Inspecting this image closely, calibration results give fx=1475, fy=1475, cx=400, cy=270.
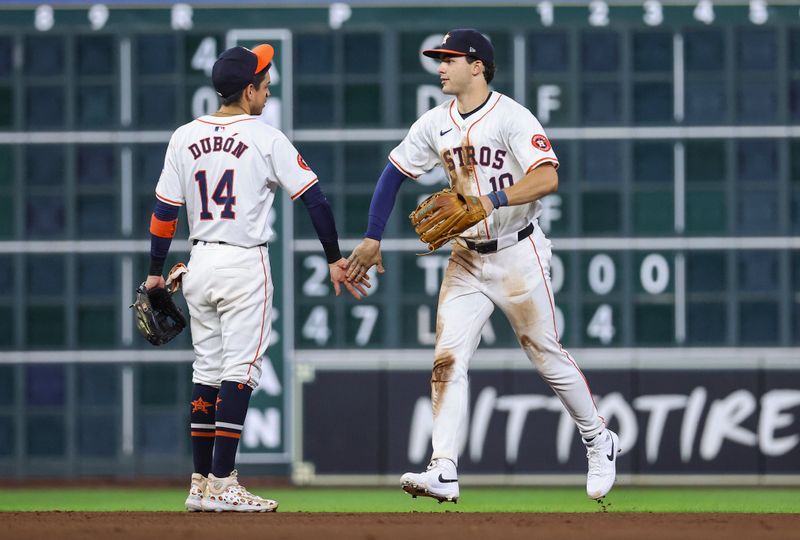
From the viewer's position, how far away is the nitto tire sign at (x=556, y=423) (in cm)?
946

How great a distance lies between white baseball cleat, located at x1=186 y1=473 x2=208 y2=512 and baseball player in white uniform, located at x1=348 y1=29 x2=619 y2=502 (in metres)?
0.96

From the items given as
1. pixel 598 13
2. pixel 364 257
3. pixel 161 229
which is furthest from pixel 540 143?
pixel 598 13

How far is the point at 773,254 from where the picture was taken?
938 cm

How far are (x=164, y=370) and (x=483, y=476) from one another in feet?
7.15

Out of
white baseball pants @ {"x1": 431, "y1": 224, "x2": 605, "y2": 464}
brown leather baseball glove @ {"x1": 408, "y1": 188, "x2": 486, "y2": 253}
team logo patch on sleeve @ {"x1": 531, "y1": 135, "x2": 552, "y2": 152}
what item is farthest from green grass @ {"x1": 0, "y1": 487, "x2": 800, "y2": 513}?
team logo patch on sleeve @ {"x1": 531, "y1": 135, "x2": 552, "y2": 152}

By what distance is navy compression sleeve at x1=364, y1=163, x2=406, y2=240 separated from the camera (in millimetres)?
5969

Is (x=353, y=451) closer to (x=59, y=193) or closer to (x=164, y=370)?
(x=164, y=370)

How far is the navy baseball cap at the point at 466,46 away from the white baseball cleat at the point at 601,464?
5.31ft

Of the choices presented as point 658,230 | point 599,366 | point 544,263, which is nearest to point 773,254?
Result: point 658,230

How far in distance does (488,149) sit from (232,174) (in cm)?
102

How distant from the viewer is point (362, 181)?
9484mm

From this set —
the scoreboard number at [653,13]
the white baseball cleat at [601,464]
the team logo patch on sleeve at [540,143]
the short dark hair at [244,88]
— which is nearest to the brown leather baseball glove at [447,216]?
the team logo patch on sleeve at [540,143]

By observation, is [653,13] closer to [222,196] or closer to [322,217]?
[322,217]

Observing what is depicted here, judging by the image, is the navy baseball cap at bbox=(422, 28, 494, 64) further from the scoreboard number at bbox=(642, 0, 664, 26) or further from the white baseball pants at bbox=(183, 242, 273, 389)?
the scoreboard number at bbox=(642, 0, 664, 26)
